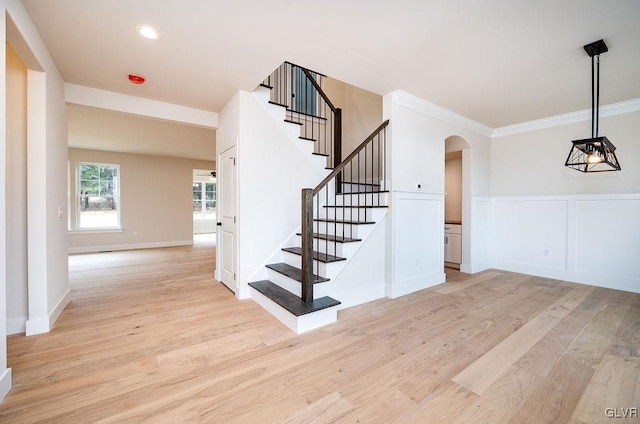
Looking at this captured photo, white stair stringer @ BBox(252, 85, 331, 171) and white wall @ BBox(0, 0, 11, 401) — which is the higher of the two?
white stair stringer @ BBox(252, 85, 331, 171)

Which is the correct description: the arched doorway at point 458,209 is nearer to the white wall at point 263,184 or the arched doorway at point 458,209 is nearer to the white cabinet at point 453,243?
the white cabinet at point 453,243

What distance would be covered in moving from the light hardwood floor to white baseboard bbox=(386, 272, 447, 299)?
17 centimetres

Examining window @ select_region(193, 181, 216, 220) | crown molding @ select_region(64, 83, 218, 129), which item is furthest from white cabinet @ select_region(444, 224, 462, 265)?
window @ select_region(193, 181, 216, 220)

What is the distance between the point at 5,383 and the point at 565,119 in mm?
6693

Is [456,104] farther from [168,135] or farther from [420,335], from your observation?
[168,135]

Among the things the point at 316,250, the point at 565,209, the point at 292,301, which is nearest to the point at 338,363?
the point at 292,301

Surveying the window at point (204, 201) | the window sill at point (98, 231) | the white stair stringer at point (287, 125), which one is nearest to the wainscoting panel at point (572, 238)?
the white stair stringer at point (287, 125)

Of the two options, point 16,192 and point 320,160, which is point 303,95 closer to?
point 320,160

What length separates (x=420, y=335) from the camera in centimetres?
240

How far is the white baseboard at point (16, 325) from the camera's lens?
2.36m

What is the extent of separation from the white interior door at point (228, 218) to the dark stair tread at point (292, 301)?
0.60m

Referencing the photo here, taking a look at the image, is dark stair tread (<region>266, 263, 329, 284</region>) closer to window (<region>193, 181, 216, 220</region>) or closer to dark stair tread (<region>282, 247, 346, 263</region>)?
dark stair tread (<region>282, 247, 346, 263</region>)

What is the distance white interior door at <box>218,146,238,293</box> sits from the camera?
138 inches

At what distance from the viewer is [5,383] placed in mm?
1615
